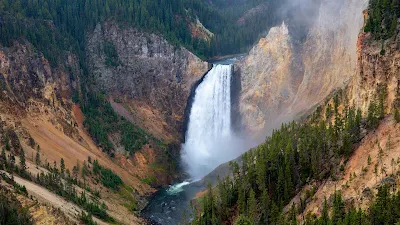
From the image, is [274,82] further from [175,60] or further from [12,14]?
[12,14]

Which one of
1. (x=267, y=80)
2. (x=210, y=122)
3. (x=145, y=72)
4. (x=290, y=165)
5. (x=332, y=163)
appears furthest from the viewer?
(x=145, y=72)

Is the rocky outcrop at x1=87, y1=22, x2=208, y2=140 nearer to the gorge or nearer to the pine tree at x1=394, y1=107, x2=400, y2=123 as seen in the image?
the gorge

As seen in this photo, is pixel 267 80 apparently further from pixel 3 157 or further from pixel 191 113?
pixel 3 157

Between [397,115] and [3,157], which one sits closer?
[397,115]

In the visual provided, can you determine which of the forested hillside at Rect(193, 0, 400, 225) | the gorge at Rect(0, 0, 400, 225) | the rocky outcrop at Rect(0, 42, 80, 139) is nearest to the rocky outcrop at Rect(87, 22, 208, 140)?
the gorge at Rect(0, 0, 400, 225)

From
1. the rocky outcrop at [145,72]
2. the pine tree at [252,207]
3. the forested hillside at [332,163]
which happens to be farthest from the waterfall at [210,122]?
the pine tree at [252,207]

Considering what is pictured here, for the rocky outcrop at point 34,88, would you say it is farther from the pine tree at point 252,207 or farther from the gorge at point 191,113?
the pine tree at point 252,207

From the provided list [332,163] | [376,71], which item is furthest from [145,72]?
[376,71]

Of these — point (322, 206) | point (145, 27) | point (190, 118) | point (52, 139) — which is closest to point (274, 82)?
point (190, 118)
